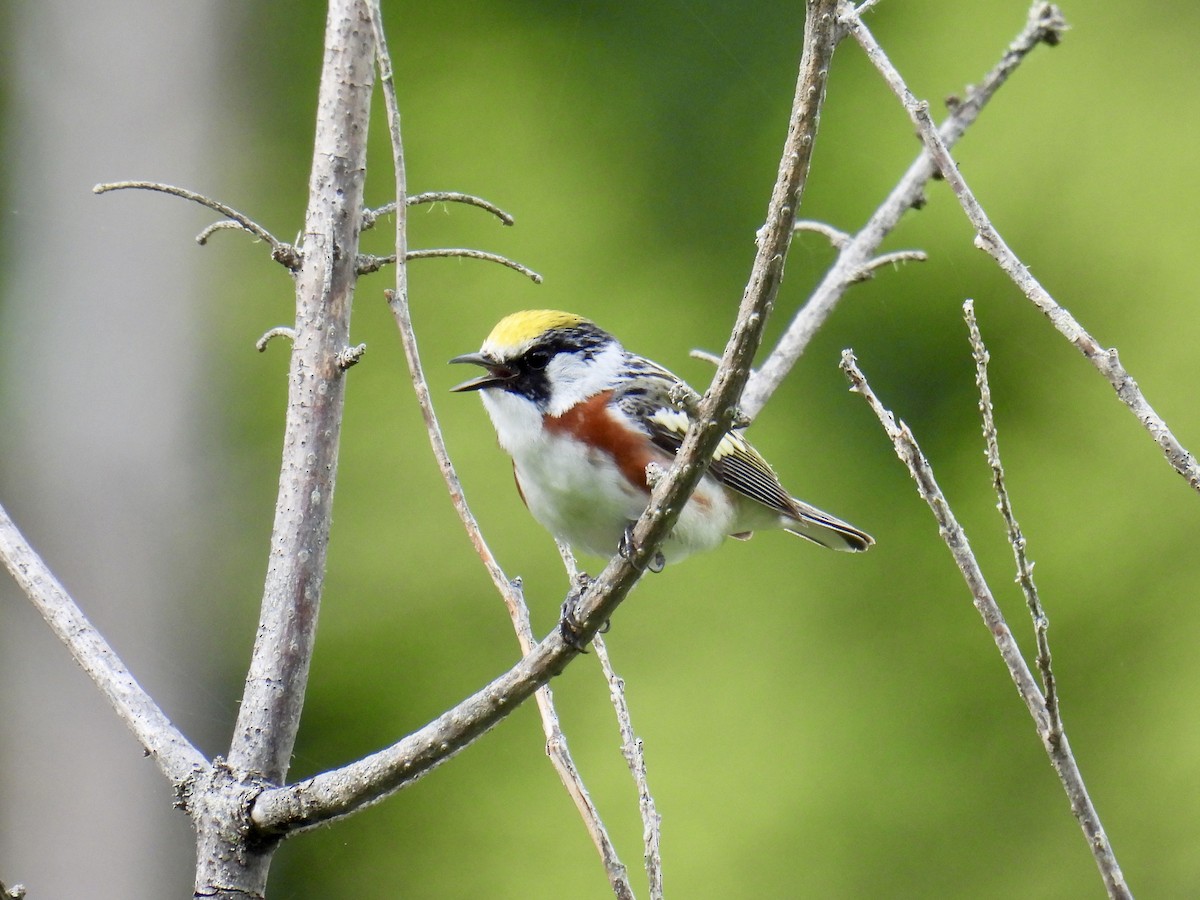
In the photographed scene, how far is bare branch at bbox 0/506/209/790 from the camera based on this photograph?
1.39m

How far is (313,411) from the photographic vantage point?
1.52 m

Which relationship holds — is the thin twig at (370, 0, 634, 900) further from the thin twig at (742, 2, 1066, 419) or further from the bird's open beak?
the thin twig at (742, 2, 1066, 419)

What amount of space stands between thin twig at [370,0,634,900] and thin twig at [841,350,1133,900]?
415mm

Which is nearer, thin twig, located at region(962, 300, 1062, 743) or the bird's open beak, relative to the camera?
thin twig, located at region(962, 300, 1062, 743)

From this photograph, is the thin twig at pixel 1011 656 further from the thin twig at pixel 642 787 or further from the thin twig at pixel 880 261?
the thin twig at pixel 880 261

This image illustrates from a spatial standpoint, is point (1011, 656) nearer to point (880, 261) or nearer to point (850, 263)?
point (880, 261)

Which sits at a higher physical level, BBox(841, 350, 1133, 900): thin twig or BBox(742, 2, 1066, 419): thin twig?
BBox(742, 2, 1066, 419): thin twig

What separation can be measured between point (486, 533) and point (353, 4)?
2.85 metres

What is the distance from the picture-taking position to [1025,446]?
4.52 metres

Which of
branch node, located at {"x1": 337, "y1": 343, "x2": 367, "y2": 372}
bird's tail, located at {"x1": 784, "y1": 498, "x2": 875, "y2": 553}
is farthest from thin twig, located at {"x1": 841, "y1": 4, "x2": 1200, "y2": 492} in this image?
bird's tail, located at {"x1": 784, "y1": 498, "x2": 875, "y2": 553}

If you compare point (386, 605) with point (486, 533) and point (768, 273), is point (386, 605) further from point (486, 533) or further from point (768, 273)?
point (768, 273)

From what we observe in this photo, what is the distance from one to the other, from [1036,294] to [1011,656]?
0.34 m

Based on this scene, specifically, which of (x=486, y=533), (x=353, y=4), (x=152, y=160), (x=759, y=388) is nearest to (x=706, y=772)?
(x=486, y=533)

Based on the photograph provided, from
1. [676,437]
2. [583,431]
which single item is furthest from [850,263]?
[583,431]
